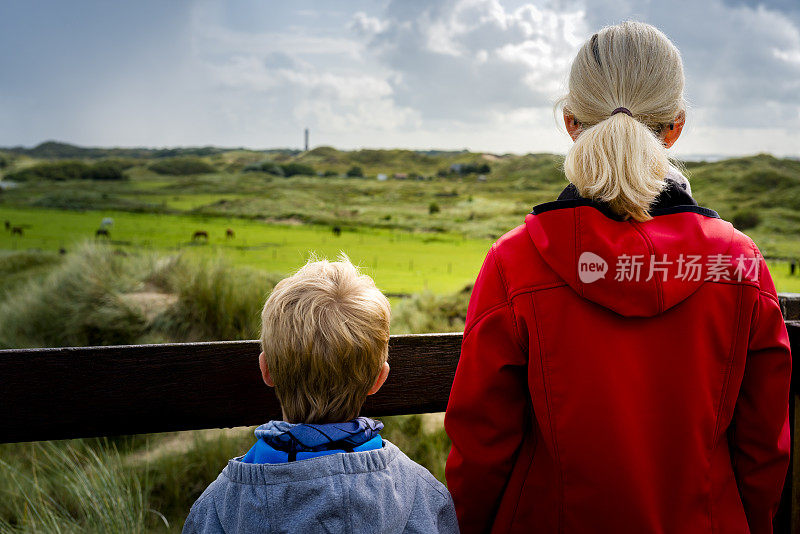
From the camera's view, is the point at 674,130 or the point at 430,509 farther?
the point at 674,130

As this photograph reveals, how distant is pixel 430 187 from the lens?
2131 cm

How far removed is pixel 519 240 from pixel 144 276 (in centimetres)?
657

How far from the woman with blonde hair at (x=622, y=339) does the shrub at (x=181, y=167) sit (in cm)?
2153

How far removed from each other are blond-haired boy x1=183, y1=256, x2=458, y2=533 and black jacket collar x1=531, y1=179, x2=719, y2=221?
48 centimetres

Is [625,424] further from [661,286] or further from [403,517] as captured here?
[403,517]

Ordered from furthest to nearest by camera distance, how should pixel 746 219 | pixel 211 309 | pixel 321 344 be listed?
pixel 746 219
pixel 211 309
pixel 321 344

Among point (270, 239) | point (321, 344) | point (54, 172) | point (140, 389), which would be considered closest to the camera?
point (321, 344)

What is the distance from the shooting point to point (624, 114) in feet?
4.60

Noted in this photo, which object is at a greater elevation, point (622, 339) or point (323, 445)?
point (622, 339)

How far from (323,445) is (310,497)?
116 mm

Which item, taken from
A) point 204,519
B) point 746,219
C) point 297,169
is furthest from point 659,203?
point 297,169

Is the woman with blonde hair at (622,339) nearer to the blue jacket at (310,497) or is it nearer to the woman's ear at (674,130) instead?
the woman's ear at (674,130)

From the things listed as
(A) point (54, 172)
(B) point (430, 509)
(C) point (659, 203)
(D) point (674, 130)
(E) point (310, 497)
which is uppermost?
(A) point (54, 172)

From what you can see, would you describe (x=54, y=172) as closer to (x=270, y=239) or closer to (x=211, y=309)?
(x=270, y=239)
